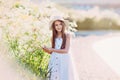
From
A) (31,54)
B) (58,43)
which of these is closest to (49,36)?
(58,43)

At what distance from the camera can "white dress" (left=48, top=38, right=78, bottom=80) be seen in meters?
2.21

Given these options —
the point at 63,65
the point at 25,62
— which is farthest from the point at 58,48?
the point at 25,62

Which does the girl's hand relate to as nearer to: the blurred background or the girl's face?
the blurred background

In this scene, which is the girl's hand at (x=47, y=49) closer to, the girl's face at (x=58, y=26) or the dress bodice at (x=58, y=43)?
the dress bodice at (x=58, y=43)

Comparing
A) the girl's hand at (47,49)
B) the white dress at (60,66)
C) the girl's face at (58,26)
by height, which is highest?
the girl's face at (58,26)

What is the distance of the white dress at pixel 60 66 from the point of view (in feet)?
7.25

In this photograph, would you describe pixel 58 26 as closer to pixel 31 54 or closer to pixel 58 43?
pixel 58 43

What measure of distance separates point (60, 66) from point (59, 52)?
105 mm

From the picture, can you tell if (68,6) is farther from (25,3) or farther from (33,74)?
(33,74)

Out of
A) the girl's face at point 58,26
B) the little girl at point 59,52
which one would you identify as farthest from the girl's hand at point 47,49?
the girl's face at point 58,26

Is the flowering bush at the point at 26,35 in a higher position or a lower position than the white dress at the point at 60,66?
higher

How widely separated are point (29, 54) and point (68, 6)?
492 mm

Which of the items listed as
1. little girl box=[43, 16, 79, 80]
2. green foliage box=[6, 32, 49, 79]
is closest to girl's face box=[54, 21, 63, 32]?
little girl box=[43, 16, 79, 80]

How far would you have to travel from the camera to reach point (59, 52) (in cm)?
222
